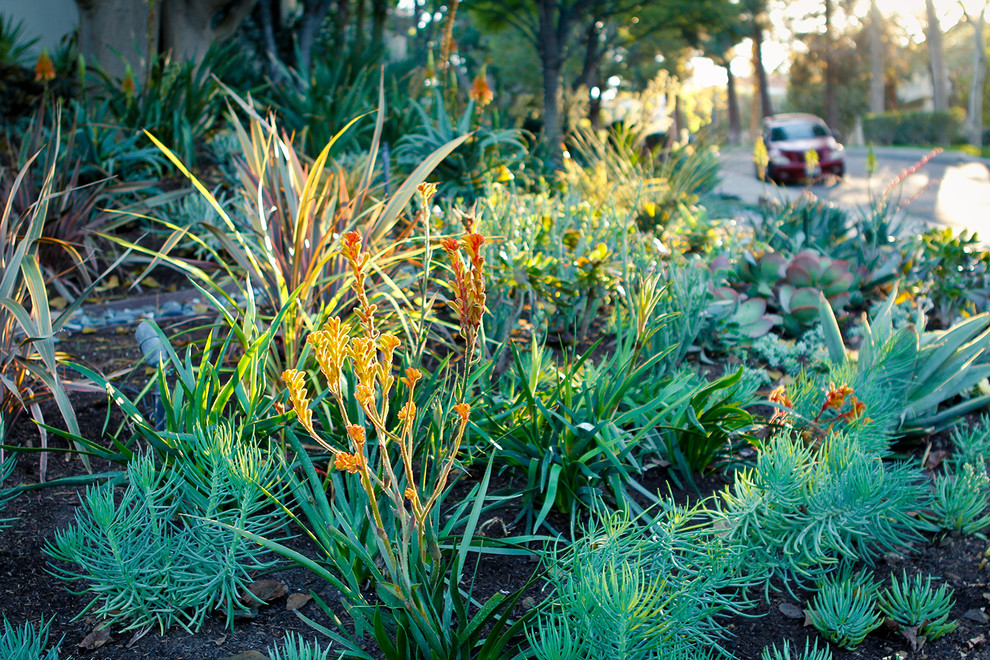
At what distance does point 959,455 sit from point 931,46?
3199cm

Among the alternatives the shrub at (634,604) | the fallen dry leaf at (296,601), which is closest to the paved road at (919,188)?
the shrub at (634,604)

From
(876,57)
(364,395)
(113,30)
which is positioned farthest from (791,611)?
(876,57)

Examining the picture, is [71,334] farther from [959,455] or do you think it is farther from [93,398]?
[959,455]

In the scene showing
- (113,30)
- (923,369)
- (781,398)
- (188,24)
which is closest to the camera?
(781,398)

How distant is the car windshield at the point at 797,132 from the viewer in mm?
18000

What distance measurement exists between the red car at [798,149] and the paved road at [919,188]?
1.41 feet

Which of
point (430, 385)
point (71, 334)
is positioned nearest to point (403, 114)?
point (71, 334)

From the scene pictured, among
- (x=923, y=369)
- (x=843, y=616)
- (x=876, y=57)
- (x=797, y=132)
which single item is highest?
(x=876, y=57)

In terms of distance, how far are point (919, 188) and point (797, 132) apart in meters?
6.56

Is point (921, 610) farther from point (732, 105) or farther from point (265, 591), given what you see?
point (732, 105)

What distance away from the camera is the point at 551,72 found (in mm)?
11023

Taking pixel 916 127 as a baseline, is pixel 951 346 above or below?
below

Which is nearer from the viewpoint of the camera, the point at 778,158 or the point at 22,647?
the point at 22,647

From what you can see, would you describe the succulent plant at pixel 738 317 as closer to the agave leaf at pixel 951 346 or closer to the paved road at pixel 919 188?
the agave leaf at pixel 951 346
